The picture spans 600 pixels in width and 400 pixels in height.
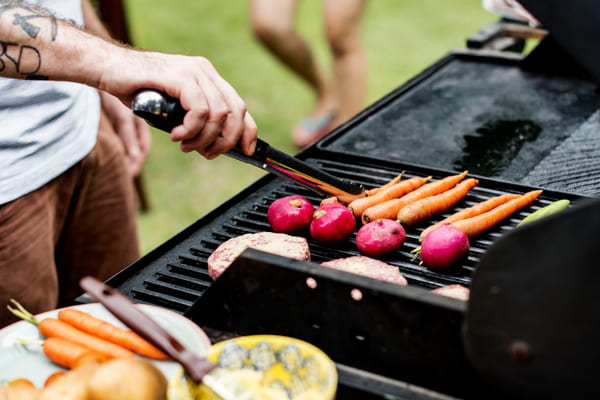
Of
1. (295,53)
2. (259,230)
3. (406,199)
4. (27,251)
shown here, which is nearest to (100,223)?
(27,251)

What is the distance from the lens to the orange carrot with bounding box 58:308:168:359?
1.38 m

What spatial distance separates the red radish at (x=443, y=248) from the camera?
1.85 m

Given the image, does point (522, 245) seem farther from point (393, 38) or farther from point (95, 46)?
point (393, 38)

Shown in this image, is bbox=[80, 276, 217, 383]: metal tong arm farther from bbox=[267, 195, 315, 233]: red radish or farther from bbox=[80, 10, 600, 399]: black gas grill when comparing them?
bbox=[267, 195, 315, 233]: red radish

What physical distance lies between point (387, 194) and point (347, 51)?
3576 mm

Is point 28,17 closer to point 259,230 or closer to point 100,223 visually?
point 259,230

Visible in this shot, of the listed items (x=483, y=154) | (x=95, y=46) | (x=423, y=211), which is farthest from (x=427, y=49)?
(x=95, y=46)

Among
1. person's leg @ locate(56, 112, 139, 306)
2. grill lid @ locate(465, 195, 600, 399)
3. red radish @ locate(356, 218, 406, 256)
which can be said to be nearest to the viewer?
grill lid @ locate(465, 195, 600, 399)

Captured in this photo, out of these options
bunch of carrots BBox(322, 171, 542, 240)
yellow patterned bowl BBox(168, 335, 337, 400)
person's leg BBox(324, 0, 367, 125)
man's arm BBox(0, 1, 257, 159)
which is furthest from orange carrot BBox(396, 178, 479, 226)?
person's leg BBox(324, 0, 367, 125)

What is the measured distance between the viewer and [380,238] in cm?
194

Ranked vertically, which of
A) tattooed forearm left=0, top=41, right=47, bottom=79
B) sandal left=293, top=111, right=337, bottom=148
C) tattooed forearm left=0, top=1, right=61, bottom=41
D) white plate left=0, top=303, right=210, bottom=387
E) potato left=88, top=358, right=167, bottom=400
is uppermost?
tattooed forearm left=0, top=1, right=61, bottom=41

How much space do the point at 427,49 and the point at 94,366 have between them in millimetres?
7722

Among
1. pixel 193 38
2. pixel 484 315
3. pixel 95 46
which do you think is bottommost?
pixel 193 38

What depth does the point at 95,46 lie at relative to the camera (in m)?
1.67
